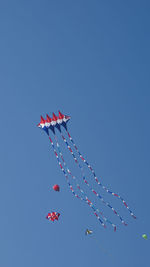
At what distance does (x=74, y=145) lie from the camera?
149ft

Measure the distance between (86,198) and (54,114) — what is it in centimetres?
972

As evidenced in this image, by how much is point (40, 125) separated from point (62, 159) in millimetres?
4765

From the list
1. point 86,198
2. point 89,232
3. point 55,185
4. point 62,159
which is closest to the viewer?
point 86,198

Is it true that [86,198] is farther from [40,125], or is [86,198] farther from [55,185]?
[40,125]

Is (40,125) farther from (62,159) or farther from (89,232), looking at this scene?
(89,232)

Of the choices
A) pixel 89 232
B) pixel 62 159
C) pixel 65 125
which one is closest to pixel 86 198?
pixel 62 159

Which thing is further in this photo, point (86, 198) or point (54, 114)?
point (54, 114)

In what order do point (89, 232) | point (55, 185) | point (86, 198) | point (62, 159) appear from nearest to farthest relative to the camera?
point (86, 198) < point (62, 159) < point (55, 185) < point (89, 232)

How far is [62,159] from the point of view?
149 ft

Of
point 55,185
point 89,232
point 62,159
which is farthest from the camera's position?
point 89,232

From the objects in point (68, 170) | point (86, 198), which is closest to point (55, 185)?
point (68, 170)

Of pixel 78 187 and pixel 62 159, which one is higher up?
pixel 62 159

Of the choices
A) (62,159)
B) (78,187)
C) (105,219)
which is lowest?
(105,219)

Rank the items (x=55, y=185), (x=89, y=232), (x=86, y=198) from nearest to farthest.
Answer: (x=86, y=198), (x=55, y=185), (x=89, y=232)
